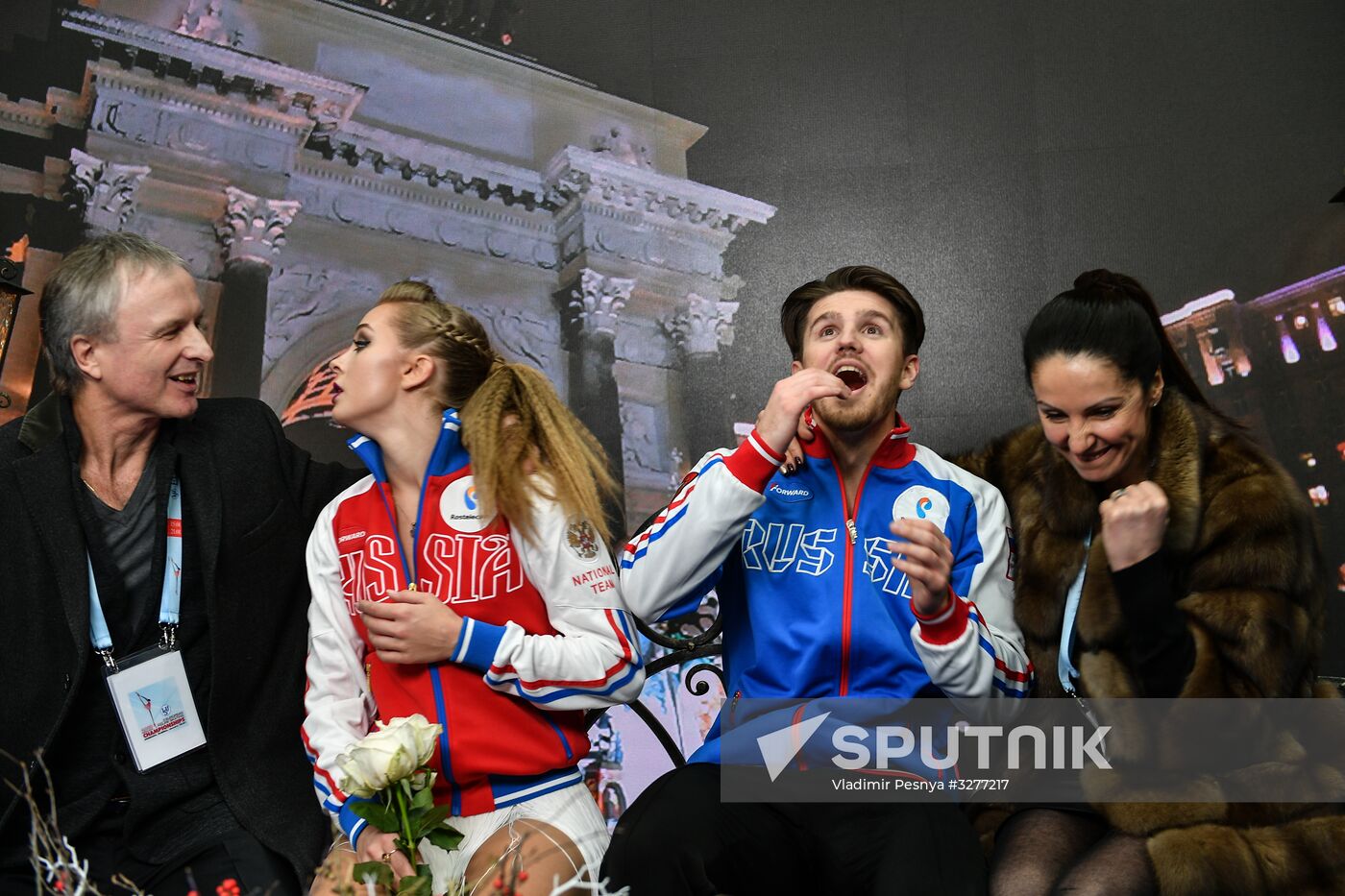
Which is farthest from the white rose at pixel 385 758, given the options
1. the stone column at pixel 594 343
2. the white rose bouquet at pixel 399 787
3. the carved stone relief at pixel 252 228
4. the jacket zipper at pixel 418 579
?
the carved stone relief at pixel 252 228

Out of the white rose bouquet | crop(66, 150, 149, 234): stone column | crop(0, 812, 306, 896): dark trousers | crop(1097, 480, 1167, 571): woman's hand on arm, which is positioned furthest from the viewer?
crop(66, 150, 149, 234): stone column

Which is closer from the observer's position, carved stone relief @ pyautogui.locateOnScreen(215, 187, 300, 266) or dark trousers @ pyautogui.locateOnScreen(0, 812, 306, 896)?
dark trousers @ pyautogui.locateOnScreen(0, 812, 306, 896)

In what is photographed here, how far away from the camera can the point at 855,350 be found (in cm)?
228

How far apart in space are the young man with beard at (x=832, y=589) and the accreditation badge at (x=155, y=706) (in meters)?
0.82

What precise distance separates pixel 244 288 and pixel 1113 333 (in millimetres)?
2840

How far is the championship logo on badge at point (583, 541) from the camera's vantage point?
83.2 inches

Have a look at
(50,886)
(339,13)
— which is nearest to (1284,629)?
(50,886)

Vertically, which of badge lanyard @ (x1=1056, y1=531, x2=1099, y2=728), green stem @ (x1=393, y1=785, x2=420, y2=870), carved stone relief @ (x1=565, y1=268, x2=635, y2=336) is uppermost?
carved stone relief @ (x1=565, y1=268, x2=635, y2=336)

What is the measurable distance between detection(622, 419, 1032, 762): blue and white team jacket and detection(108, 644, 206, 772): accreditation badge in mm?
818

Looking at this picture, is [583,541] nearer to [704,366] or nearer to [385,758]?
[385,758]

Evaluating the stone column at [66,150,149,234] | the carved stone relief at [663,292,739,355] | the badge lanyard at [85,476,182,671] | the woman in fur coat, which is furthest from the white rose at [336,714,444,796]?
the stone column at [66,150,149,234]

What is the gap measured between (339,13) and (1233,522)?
3342mm

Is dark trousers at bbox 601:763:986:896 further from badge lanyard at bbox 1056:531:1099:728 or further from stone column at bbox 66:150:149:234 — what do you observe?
stone column at bbox 66:150:149:234

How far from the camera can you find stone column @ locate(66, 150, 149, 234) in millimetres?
3883
